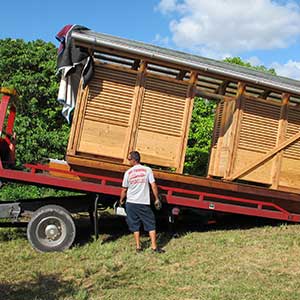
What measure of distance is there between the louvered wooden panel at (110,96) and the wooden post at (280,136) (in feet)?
10.2

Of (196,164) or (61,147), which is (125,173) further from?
(61,147)

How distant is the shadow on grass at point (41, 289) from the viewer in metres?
5.62

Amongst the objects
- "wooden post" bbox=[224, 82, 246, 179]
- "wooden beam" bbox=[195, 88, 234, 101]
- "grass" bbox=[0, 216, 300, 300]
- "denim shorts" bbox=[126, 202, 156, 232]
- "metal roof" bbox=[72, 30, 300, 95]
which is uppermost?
"metal roof" bbox=[72, 30, 300, 95]

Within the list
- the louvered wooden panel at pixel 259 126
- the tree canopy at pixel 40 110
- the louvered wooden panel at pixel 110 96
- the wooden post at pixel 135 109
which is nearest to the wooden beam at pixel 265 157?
the louvered wooden panel at pixel 259 126

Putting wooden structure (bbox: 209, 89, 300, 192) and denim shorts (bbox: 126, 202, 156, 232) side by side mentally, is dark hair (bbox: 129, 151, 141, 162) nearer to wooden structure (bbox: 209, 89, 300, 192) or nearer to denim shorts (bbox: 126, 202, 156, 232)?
denim shorts (bbox: 126, 202, 156, 232)

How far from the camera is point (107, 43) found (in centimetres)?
812

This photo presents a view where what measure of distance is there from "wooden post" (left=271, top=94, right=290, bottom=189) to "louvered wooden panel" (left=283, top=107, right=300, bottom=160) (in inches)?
4.2

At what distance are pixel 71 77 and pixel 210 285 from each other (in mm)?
4592

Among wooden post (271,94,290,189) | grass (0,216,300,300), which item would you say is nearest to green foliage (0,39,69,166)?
grass (0,216,300,300)

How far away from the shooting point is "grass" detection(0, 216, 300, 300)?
18.9 feet

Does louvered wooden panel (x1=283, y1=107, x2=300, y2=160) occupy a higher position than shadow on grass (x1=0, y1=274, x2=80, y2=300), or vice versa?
louvered wooden panel (x1=283, y1=107, x2=300, y2=160)

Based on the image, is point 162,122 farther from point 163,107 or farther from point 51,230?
point 51,230

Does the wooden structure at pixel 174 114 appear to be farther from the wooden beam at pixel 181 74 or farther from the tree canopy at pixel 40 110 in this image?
the tree canopy at pixel 40 110

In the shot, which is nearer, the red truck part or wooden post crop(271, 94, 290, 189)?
the red truck part
